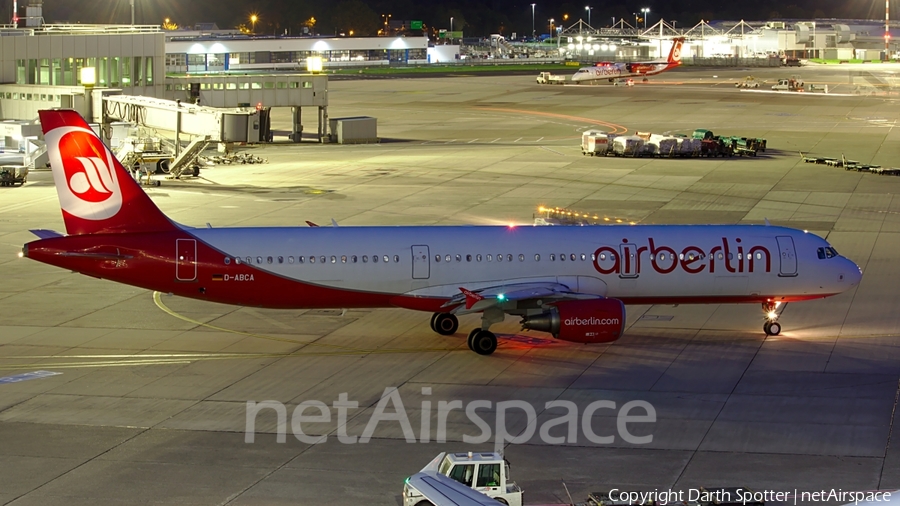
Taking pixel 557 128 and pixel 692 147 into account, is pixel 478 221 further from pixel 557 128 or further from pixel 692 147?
pixel 557 128

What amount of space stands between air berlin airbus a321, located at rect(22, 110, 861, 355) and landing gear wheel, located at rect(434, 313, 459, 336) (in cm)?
5

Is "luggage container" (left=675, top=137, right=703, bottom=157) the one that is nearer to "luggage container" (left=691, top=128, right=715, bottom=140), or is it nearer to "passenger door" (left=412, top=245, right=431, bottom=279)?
"luggage container" (left=691, top=128, right=715, bottom=140)

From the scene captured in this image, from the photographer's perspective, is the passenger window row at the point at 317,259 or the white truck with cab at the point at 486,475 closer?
the white truck with cab at the point at 486,475

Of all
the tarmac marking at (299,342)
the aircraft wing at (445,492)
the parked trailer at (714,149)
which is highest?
the parked trailer at (714,149)

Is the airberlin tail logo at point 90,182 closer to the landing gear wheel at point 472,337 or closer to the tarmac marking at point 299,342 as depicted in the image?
the tarmac marking at point 299,342

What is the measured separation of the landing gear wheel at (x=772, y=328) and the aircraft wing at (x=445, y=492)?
2191 centimetres

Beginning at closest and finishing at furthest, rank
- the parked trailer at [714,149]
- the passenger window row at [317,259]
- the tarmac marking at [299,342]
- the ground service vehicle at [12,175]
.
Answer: the passenger window row at [317,259] → the tarmac marking at [299,342] → the ground service vehicle at [12,175] → the parked trailer at [714,149]

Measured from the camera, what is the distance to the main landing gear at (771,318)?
41281 mm

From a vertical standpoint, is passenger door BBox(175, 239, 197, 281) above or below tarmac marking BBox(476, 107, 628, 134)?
below

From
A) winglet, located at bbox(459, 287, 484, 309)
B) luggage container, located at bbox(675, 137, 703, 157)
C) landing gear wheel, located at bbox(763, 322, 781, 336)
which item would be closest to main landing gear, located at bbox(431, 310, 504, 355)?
winglet, located at bbox(459, 287, 484, 309)

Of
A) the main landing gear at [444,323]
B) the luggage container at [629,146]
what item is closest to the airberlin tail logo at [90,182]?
the main landing gear at [444,323]

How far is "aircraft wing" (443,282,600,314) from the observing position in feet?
125

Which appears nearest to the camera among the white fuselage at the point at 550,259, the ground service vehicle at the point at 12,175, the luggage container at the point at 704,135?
the white fuselage at the point at 550,259

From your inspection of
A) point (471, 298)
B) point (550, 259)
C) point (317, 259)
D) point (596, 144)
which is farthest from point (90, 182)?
point (596, 144)
